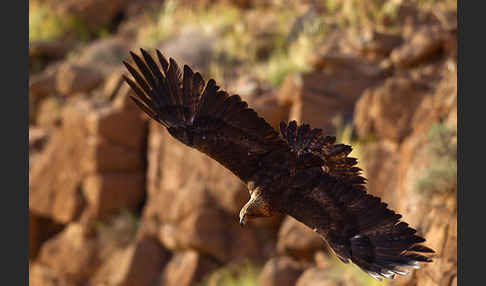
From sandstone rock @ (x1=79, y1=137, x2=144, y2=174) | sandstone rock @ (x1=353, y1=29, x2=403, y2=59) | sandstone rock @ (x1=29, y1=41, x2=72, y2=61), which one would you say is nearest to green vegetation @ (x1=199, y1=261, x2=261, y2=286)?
sandstone rock @ (x1=79, y1=137, x2=144, y2=174)

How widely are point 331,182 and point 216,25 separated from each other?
917 cm

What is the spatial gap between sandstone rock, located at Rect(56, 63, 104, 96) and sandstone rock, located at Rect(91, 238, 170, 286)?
3.72m

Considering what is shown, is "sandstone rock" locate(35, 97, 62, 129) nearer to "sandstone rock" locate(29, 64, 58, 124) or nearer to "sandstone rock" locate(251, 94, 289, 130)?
"sandstone rock" locate(29, 64, 58, 124)

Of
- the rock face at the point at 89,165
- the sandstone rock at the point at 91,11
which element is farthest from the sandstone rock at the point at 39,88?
the sandstone rock at the point at 91,11

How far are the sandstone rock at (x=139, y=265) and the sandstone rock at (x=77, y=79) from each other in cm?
372

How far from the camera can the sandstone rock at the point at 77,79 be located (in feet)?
47.0

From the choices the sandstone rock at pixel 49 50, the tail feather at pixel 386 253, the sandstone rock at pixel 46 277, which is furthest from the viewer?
the sandstone rock at pixel 49 50

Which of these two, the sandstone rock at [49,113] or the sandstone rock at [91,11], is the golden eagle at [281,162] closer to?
the sandstone rock at [49,113]

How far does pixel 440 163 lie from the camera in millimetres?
8195

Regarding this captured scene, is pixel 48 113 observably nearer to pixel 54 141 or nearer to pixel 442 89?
pixel 54 141

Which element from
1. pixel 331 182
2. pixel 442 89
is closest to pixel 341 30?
pixel 442 89

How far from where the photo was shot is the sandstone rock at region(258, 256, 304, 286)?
9773mm

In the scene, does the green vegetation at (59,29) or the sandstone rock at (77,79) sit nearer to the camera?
the sandstone rock at (77,79)

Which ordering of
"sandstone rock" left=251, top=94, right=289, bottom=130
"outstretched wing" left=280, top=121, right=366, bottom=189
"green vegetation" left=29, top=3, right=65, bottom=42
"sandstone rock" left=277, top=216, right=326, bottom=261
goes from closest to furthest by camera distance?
1. "outstretched wing" left=280, top=121, right=366, bottom=189
2. "sandstone rock" left=277, top=216, right=326, bottom=261
3. "sandstone rock" left=251, top=94, right=289, bottom=130
4. "green vegetation" left=29, top=3, right=65, bottom=42
